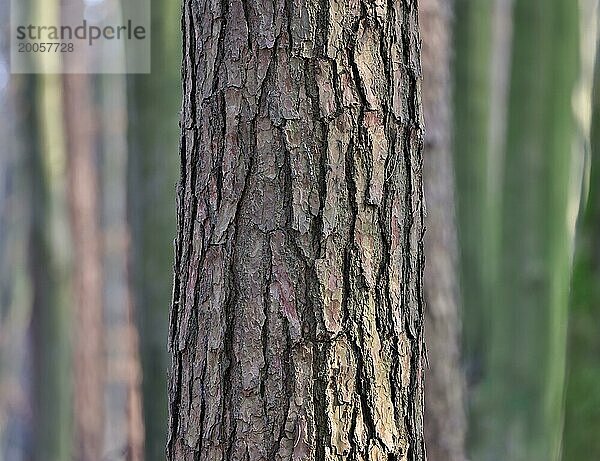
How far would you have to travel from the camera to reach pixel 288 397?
592mm
